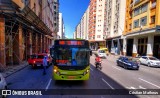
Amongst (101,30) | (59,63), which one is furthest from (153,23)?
(101,30)

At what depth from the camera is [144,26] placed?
3441cm

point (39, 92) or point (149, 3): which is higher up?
point (149, 3)

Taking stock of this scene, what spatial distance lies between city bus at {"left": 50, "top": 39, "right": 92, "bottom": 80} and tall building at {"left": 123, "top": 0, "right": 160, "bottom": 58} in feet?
72.4

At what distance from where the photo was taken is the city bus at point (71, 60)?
9.77 meters

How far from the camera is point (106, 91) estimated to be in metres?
8.87

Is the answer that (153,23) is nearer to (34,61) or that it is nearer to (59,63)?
(34,61)

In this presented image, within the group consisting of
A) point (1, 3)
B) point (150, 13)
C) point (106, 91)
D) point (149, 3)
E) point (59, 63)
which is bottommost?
point (106, 91)

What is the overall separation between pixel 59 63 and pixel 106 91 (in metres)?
3.44

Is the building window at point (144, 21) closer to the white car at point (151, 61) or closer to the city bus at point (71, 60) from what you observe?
the white car at point (151, 61)

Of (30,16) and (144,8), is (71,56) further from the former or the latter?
(144,8)

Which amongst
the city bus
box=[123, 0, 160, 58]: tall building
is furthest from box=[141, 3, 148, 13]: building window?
the city bus

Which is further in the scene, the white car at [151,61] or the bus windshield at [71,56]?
the white car at [151,61]

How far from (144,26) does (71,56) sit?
95.7 ft

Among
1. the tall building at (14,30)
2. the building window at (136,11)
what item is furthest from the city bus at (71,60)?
the building window at (136,11)
